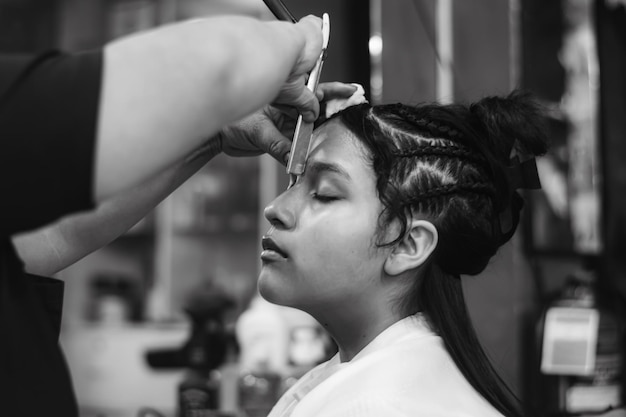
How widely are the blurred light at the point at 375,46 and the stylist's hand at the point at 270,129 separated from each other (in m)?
0.75

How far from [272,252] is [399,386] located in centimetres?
31

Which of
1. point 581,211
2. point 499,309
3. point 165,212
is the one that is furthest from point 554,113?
point 165,212

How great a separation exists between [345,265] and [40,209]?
68 cm

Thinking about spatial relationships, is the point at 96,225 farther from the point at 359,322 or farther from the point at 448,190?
the point at 448,190

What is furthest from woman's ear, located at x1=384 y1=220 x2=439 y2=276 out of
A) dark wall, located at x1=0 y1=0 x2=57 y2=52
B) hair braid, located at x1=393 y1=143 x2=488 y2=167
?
dark wall, located at x1=0 y1=0 x2=57 y2=52

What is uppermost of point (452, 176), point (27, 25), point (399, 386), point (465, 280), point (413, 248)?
point (27, 25)

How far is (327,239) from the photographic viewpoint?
1.28 metres

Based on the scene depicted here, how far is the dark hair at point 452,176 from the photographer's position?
1317 millimetres

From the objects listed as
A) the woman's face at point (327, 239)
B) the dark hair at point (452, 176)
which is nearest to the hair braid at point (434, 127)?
the dark hair at point (452, 176)

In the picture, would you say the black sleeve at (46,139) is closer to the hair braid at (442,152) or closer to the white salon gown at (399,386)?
the white salon gown at (399,386)

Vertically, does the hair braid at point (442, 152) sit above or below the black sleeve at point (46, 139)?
below

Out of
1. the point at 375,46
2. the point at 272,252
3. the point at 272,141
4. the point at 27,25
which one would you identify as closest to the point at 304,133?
the point at 272,141

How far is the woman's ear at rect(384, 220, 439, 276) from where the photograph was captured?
1.32 m

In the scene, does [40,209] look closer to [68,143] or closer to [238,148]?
[68,143]
